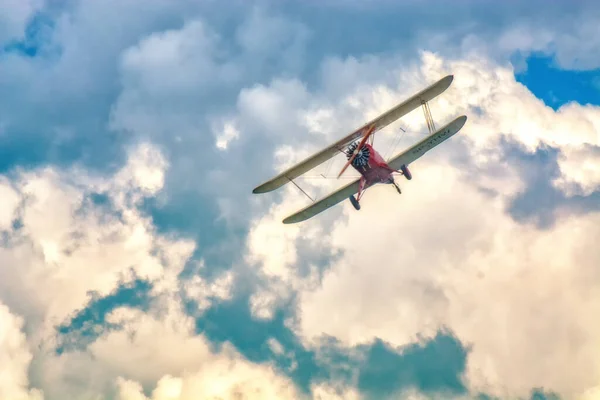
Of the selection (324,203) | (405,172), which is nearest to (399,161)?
(405,172)

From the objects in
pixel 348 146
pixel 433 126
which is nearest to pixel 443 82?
pixel 433 126

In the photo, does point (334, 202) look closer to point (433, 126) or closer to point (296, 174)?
point (296, 174)

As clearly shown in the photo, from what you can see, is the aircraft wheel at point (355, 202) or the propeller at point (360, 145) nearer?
the propeller at point (360, 145)

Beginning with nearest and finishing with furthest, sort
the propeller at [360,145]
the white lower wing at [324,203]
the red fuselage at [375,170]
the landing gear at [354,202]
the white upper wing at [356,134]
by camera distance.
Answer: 1. the white upper wing at [356,134]
2. the propeller at [360,145]
3. the red fuselage at [375,170]
4. the landing gear at [354,202]
5. the white lower wing at [324,203]

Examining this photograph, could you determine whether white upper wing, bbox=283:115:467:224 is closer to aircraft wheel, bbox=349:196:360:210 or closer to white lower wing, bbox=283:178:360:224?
white lower wing, bbox=283:178:360:224

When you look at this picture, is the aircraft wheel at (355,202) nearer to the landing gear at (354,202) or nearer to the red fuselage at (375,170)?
the landing gear at (354,202)

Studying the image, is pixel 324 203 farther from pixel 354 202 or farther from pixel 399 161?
pixel 399 161

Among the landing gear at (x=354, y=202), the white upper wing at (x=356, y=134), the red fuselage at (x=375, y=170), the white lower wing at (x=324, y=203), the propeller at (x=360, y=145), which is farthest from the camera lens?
the white lower wing at (x=324, y=203)

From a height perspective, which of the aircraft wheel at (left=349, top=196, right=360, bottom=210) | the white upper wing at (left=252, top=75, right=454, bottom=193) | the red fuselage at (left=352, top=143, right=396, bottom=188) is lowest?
the aircraft wheel at (left=349, top=196, right=360, bottom=210)

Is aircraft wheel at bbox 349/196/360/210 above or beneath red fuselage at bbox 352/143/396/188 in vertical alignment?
beneath
